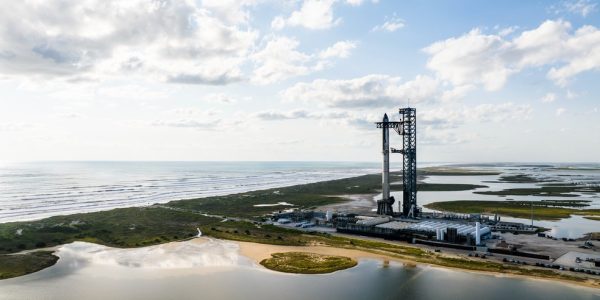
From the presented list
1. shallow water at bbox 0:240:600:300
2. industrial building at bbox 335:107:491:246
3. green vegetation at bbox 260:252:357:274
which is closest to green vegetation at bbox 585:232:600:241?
industrial building at bbox 335:107:491:246

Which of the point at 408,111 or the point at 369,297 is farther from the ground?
the point at 408,111

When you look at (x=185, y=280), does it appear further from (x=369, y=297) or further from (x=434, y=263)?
(x=434, y=263)

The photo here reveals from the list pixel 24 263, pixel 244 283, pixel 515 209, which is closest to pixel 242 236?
pixel 244 283

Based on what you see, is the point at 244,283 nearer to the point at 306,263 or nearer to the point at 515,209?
the point at 306,263

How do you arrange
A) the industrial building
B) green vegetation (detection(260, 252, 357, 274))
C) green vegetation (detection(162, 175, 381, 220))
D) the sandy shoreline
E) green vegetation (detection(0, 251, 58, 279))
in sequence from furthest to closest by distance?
green vegetation (detection(162, 175, 381, 220)) < the industrial building < the sandy shoreline < green vegetation (detection(260, 252, 357, 274)) < green vegetation (detection(0, 251, 58, 279))

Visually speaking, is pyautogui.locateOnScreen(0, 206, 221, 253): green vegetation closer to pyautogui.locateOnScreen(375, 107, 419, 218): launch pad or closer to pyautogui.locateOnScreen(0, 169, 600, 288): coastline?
pyautogui.locateOnScreen(0, 169, 600, 288): coastline

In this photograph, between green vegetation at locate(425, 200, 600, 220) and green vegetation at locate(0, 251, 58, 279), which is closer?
green vegetation at locate(0, 251, 58, 279)

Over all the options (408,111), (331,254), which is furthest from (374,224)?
(408,111)
